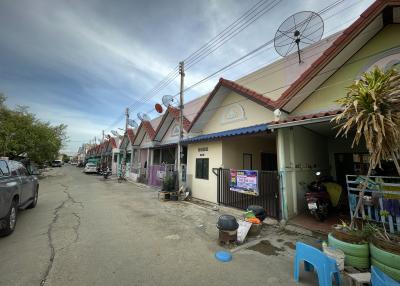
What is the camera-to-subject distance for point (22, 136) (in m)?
19.4

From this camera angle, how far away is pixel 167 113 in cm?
1476

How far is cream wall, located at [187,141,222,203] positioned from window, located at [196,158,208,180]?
8.3 inches

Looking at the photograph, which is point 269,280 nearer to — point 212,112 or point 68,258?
point 68,258

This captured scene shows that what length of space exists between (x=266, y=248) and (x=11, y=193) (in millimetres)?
7109

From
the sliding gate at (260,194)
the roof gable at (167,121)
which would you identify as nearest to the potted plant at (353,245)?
the sliding gate at (260,194)

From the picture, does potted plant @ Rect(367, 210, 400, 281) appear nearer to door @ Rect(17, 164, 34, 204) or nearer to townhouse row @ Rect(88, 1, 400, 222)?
townhouse row @ Rect(88, 1, 400, 222)

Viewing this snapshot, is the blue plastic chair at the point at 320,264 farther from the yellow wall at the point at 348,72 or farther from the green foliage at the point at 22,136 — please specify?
the green foliage at the point at 22,136

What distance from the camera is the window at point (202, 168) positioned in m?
10.3

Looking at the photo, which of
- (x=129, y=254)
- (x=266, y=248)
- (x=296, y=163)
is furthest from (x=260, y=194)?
(x=129, y=254)

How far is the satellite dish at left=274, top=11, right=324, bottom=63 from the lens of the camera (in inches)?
282

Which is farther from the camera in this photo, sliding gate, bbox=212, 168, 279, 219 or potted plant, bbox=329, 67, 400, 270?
sliding gate, bbox=212, 168, 279, 219

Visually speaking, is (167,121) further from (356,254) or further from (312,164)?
(356,254)

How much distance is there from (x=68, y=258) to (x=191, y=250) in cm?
263

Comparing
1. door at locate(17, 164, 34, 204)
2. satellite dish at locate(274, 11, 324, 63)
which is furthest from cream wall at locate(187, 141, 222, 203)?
door at locate(17, 164, 34, 204)
